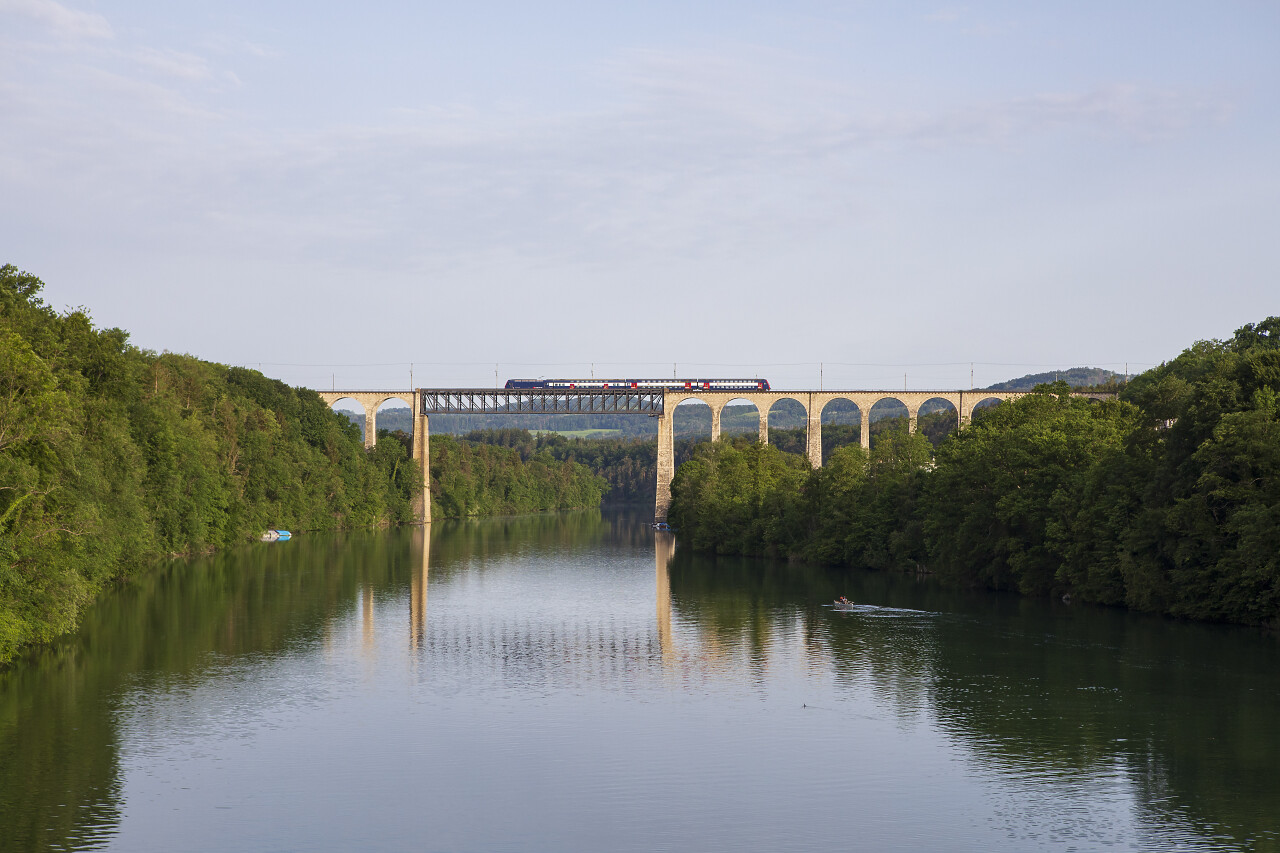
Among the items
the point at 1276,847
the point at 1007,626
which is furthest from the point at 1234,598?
the point at 1276,847

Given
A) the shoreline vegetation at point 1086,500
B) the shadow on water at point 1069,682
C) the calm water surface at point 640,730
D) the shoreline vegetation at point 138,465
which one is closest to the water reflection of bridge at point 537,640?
the calm water surface at point 640,730

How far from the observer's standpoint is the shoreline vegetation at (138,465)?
3325cm

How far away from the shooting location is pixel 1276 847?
20.6m

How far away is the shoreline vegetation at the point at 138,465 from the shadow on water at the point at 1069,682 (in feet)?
76.7

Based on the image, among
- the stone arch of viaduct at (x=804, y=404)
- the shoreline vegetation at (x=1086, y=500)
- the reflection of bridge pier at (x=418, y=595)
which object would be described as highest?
the stone arch of viaduct at (x=804, y=404)

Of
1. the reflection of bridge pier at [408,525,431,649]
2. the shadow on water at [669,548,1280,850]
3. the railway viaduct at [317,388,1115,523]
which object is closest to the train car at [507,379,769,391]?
the railway viaduct at [317,388,1115,523]

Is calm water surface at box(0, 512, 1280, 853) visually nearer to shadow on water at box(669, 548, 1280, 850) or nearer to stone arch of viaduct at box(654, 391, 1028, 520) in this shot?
shadow on water at box(669, 548, 1280, 850)

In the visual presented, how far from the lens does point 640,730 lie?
29672 millimetres

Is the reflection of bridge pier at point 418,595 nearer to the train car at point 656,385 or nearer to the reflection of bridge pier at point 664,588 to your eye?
the reflection of bridge pier at point 664,588

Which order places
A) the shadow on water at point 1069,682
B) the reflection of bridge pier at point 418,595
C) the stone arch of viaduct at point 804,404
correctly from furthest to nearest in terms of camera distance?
the stone arch of viaduct at point 804,404 → the reflection of bridge pier at point 418,595 → the shadow on water at point 1069,682

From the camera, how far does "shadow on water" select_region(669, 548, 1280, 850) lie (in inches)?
980

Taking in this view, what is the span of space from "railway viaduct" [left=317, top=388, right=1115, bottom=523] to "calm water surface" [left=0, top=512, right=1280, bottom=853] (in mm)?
75837

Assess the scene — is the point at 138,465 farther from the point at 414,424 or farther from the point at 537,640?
the point at 414,424

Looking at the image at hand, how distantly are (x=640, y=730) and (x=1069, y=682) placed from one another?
1379 centimetres
